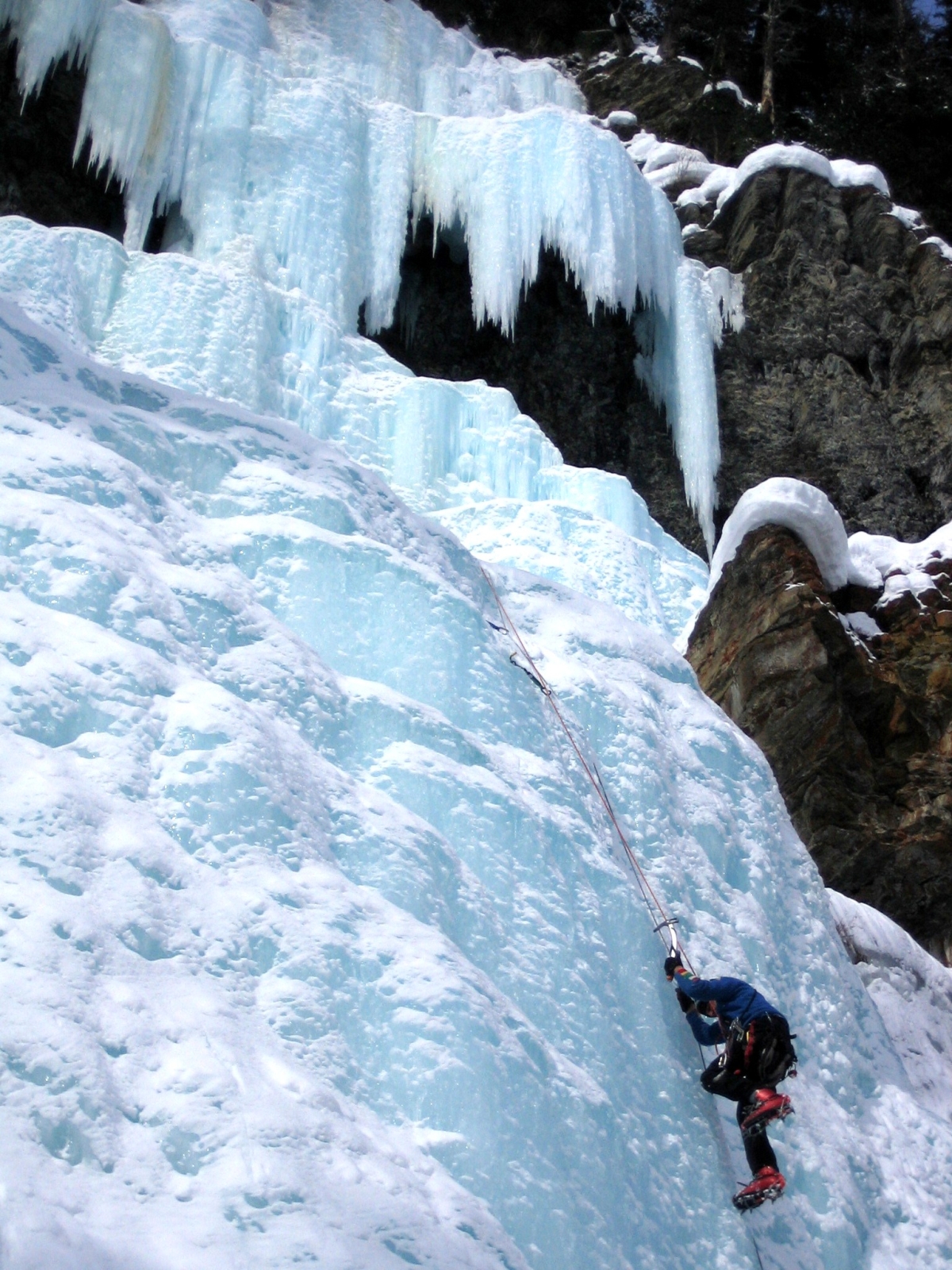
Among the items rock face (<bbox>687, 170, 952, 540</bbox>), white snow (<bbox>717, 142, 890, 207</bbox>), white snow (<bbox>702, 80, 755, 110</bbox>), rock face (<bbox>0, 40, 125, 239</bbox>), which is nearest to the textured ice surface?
rock face (<bbox>0, 40, 125, 239</bbox>)

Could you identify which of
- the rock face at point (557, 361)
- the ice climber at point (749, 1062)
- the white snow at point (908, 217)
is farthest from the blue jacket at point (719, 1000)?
the white snow at point (908, 217)

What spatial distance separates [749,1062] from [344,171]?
32.7 ft

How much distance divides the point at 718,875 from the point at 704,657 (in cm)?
430

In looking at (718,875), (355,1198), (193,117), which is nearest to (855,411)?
(193,117)

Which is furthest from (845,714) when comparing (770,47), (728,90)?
(770,47)

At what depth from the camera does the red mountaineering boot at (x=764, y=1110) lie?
410 centimetres

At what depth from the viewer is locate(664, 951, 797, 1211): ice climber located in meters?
4.10

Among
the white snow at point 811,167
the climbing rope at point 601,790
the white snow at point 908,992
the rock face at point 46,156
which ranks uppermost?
the white snow at point 811,167

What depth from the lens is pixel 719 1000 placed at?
14.3 ft

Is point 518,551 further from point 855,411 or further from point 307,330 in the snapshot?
point 855,411

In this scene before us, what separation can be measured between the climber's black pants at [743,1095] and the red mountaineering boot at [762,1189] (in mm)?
74

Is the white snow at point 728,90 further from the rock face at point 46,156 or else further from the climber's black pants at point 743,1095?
the climber's black pants at point 743,1095

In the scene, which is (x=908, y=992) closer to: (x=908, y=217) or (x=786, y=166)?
(x=908, y=217)

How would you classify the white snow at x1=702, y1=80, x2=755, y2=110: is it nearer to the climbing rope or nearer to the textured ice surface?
the textured ice surface
